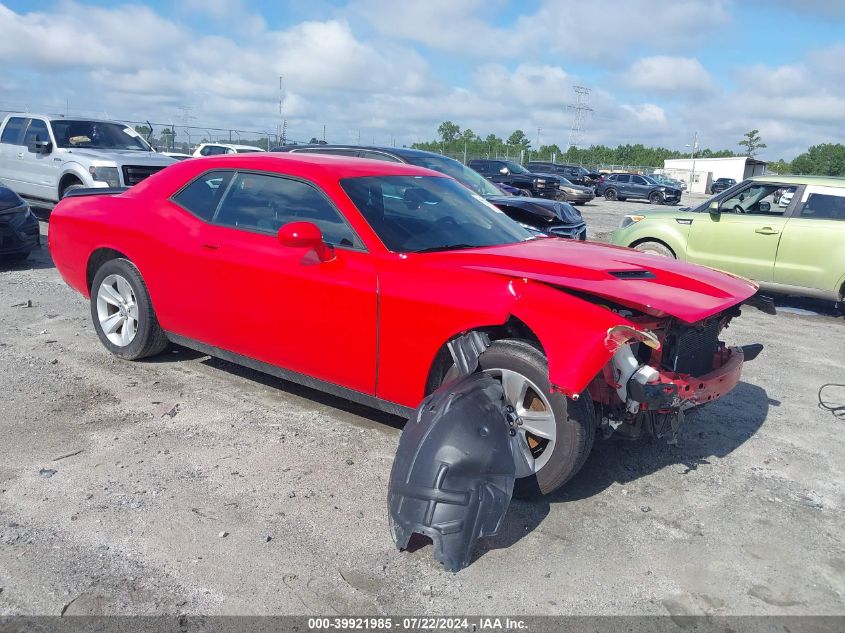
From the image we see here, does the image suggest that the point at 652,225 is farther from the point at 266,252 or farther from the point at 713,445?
the point at 266,252

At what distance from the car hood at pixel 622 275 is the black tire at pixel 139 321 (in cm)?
242

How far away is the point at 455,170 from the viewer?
9.71 m

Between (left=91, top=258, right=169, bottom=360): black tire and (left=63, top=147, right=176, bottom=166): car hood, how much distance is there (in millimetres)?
6236

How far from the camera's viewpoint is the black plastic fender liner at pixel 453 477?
2951 millimetres

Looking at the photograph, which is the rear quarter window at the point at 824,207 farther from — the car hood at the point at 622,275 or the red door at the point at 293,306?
the red door at the point at 293,306

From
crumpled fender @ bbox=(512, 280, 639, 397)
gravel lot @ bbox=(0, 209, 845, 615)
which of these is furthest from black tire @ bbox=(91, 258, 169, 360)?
crumpled fender @ bbox=(512, 280, 639, 397)

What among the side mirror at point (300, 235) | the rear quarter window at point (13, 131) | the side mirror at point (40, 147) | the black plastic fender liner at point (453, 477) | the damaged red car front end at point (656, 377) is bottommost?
the black plastic fender liner at point (453, 477)

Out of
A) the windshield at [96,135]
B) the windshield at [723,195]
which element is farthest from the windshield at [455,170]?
the windshield at [96,135]

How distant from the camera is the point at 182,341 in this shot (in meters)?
4.96

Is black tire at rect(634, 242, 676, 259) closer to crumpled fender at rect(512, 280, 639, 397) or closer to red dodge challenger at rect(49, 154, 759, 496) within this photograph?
red dodge challenger at rect(49, 154, 759, 496)

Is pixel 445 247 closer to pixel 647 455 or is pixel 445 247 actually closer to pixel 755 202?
pixel 647 455

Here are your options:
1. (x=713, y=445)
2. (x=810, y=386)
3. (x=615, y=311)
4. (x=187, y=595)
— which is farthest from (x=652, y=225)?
(x=187, y=595)

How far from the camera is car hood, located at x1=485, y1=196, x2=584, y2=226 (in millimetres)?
9359

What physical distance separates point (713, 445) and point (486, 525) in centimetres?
203
